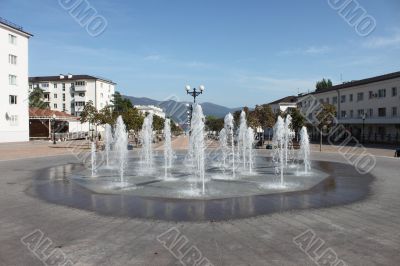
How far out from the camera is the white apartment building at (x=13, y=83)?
47.5m

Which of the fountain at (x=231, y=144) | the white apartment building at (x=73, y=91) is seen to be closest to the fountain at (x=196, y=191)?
the fountain at (x=231, y=144)

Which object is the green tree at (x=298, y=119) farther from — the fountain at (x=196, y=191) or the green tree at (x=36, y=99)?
the green tree at (x=36, y=99)

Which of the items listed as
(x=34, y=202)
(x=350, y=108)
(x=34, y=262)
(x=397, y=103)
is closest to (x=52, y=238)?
(x=34, y=262)

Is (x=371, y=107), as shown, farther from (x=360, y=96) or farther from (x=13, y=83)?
(x=13, y=83)

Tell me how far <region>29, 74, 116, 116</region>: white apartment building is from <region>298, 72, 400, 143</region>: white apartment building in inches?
1995

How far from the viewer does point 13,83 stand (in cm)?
4950

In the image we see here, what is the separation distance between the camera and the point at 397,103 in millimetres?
48031

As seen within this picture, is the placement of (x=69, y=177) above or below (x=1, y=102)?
below

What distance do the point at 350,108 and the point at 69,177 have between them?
2009 inches

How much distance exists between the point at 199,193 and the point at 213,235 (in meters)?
4.96

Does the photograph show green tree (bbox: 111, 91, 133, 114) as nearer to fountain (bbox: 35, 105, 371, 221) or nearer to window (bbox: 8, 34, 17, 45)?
window (bbox: 8, 34, 17, 45)

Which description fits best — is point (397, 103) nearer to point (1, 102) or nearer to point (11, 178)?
point (11, 178)

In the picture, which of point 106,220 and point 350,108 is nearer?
point 106,220

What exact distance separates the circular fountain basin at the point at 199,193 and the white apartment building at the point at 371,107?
115 ft
